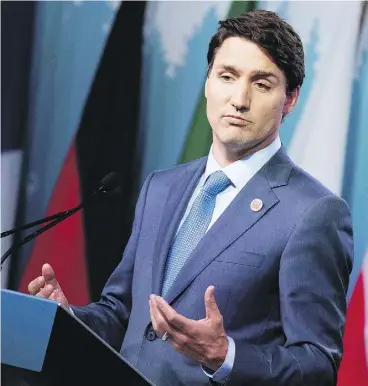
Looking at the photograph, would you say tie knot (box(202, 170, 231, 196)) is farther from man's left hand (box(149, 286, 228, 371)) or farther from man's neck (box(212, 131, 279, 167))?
man's left hand (box(149, 286, 228, 371))

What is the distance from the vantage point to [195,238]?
7.32 feet

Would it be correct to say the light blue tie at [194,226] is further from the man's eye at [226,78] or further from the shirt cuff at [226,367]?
the shirt cuff at [226,367]

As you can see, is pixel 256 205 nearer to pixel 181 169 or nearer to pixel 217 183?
pixel 217 183

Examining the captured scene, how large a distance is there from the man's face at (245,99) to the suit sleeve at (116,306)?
0.35m

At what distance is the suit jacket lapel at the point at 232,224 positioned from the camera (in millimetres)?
2148

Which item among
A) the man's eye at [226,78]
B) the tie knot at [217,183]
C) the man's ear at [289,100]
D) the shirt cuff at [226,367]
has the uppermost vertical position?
the man's eye at [226,78]

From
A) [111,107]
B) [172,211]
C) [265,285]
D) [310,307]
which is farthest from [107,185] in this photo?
[111,107]

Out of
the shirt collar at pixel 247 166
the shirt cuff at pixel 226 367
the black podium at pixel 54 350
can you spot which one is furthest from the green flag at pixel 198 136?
the black podium at pixel 54 350

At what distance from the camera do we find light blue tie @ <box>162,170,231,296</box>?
222 cm

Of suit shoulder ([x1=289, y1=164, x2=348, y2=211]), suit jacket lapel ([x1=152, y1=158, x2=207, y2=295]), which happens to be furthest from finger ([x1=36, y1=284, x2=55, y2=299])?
suit shoulder ([x1=289, y1=164, x2=348, y2=211])

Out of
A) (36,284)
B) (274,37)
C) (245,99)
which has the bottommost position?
(36,284)

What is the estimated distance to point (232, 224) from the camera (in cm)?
217

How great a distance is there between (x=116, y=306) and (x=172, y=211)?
30 centimetres

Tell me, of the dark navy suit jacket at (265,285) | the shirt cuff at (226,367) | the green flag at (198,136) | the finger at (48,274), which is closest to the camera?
the shirt cuff at (226,367)
